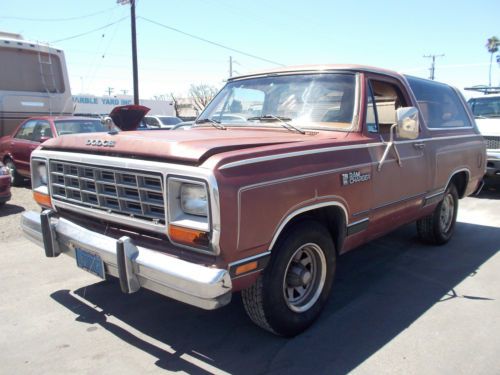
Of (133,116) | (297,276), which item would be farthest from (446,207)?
(133,116)

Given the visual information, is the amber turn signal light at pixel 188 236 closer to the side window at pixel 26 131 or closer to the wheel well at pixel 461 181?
the wheel well at pixel 461 181

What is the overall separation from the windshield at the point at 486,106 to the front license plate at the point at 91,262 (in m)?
9.86

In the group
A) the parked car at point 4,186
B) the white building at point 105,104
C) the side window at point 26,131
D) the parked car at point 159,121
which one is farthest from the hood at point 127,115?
the white building at point 105,104

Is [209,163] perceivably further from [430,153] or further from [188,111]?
[188,111]

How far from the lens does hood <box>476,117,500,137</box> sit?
29.7 ft

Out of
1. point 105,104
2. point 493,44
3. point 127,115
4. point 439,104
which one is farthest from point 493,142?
point 493,44

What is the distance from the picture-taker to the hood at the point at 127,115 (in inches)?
170

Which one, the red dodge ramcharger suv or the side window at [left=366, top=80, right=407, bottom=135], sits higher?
the side window at [left=366, top=80, right=407, bottom=135]

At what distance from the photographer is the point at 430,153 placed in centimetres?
459

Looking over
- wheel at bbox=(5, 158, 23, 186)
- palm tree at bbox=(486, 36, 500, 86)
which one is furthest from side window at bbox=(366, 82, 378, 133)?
palm tree at bbox=(486, 36, 500, 86)

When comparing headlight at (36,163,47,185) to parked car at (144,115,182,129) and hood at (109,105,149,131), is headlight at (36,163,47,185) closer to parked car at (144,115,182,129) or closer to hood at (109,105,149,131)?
hood at (109,105,149,131)

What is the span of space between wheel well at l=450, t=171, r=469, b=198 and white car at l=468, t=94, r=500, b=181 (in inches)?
140

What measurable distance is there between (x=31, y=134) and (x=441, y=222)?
8243 millimetres

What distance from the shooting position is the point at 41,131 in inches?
351
